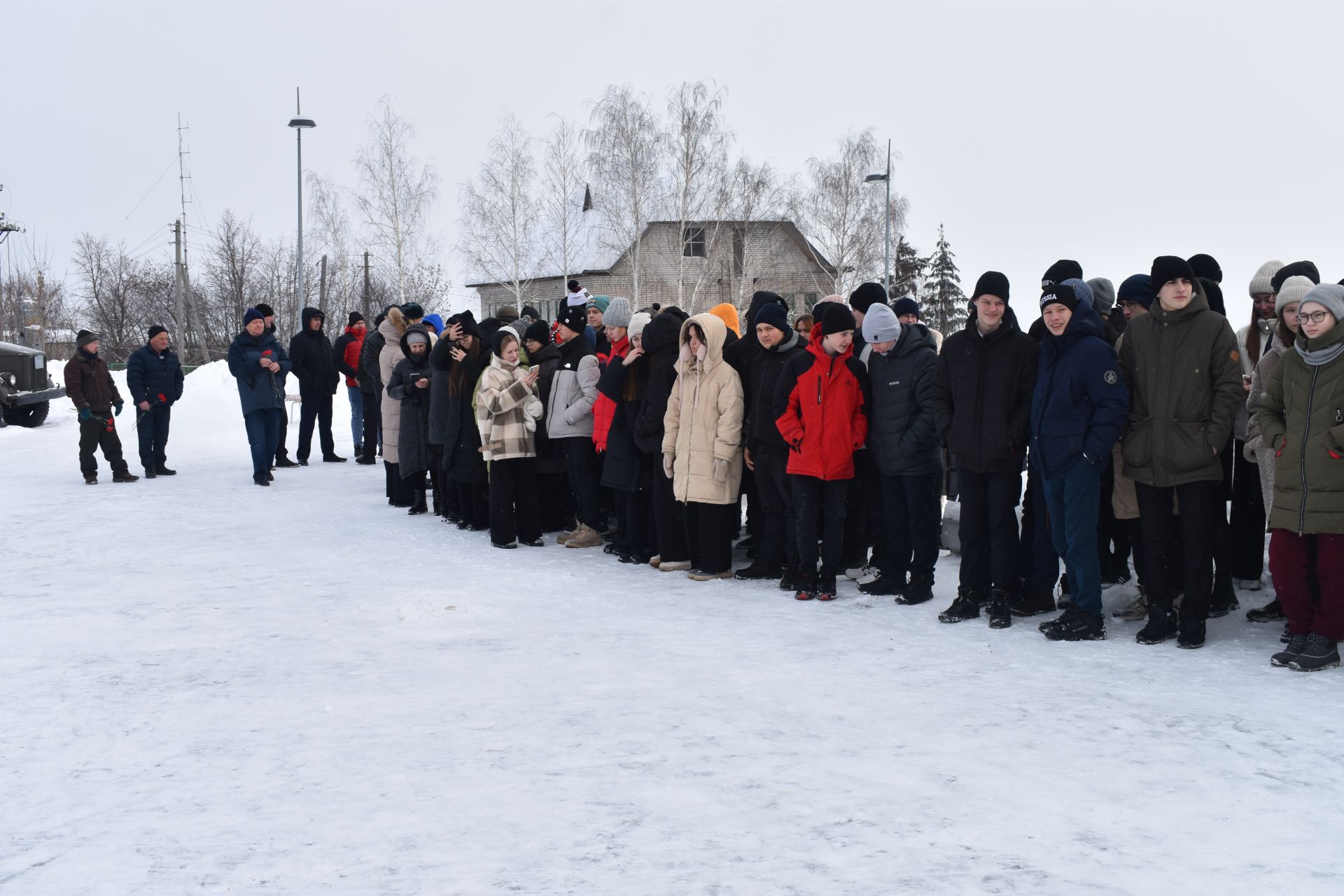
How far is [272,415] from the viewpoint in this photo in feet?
43.6

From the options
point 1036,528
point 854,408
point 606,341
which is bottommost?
point 1036,528

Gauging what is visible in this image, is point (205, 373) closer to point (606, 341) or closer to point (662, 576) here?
point (606, 341)

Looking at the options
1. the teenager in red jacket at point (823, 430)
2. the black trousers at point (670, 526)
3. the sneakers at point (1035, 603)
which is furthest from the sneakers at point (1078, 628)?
the black trousers at point (670, 526)

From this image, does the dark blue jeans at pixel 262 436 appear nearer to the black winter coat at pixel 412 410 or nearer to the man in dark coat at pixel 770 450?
the black winter coat at pixel 412 410

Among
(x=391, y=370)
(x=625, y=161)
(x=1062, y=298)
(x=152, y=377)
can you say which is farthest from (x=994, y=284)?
(x=625, y=161)

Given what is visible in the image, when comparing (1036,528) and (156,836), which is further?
(1036,528)

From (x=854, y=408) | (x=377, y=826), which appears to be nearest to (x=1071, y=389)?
(x=854, y=408)

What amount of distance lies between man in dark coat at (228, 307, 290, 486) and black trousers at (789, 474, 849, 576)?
773 centimetres

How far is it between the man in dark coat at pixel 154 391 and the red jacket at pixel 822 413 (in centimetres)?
926

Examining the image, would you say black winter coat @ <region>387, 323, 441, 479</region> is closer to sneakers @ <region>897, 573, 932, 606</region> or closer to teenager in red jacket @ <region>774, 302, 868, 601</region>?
teenager in red jacket @ <region>774, 302, 868, 601</region>

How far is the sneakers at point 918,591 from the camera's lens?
678 centimetres

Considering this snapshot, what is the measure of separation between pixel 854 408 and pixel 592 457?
2599mm

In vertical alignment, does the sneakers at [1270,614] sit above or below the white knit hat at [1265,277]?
below

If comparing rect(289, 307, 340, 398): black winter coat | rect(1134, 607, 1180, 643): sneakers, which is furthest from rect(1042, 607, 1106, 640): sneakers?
rect(289, 307, 340, 398): black winter coat
